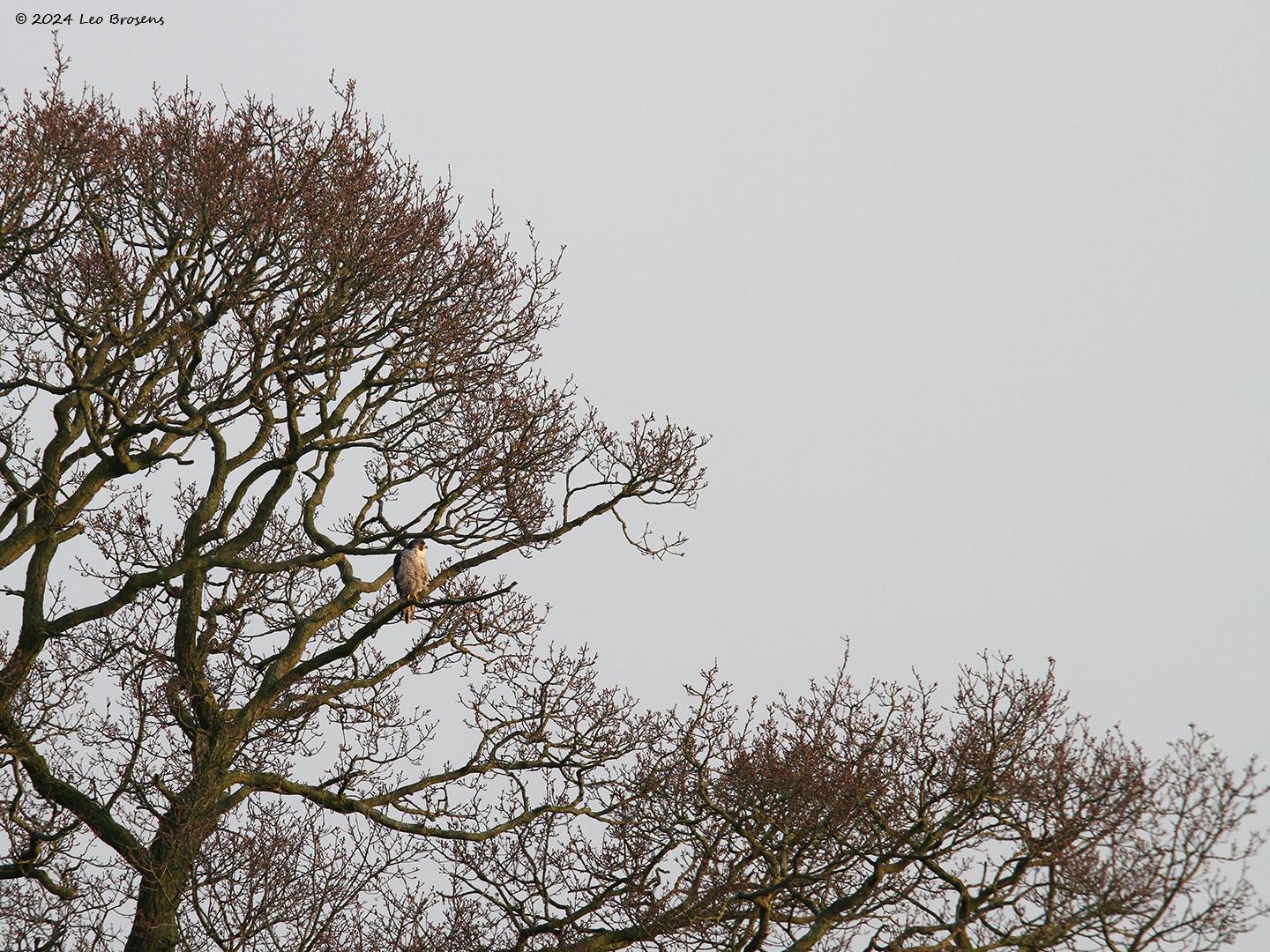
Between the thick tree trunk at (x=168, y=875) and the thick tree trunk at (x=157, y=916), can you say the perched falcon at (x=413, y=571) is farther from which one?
the thick tree trunk at (x=157, y=916)

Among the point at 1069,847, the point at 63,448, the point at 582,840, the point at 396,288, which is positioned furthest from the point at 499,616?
the point at 1069,847

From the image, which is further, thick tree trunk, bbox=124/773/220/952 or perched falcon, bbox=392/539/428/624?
perched falcon, bbox=392/539/428/624

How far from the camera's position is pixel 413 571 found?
47.0 ft

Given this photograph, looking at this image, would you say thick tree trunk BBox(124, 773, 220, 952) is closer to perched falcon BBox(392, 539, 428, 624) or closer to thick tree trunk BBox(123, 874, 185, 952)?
thick tree trunk BBox(123, 874, 185, 952)

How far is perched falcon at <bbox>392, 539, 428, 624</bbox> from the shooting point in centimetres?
1433

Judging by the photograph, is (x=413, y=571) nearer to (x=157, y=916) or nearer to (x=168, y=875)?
(x=168, y=875)

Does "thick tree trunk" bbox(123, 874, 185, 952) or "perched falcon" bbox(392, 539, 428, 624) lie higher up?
"perched falcon" bbox(392, 539, 428, 624)

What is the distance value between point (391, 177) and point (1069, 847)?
8.98 m

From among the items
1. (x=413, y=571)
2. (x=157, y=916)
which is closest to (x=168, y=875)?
(x=157, y=916)

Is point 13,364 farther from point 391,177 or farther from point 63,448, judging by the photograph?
point 391,177

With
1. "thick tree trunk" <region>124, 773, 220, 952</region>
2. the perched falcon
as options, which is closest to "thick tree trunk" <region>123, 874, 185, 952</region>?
"thick tree trunk" <region>124, 773, 220, 952</region>

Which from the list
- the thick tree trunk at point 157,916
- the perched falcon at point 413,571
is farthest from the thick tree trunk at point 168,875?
the perched falcon at point 413,571

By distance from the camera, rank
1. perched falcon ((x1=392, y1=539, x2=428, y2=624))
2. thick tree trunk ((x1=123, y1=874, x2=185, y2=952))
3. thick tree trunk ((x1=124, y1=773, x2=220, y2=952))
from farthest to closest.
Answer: perched falcon ((x1=392, y1=539, x2=428, y2=624))
thick tree trunk ((x1=123, y1=874, x2=185, y2=952))
thick tree trunk ((x1=124, y1=773, x2=220, y2=952))

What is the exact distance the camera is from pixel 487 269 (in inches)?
614
